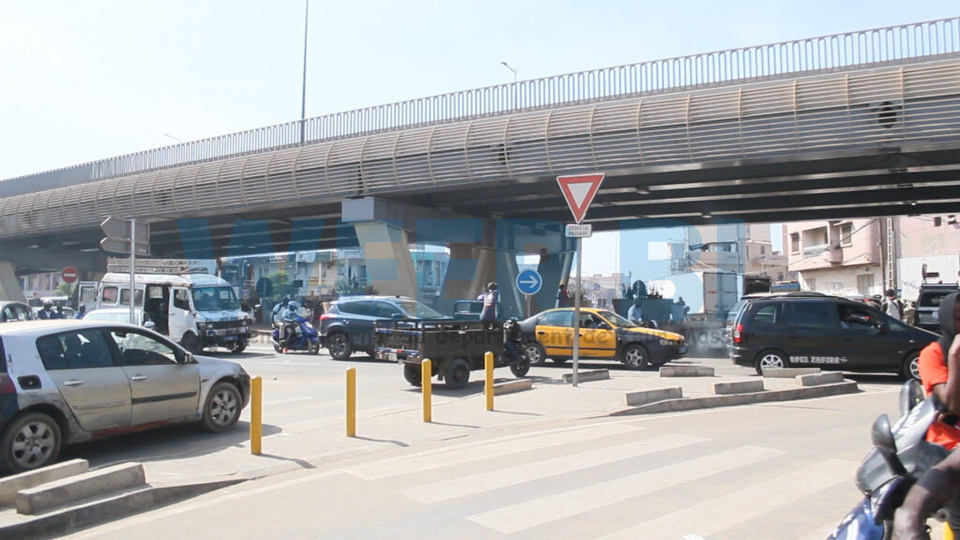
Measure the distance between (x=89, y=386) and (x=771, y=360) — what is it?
40.5 feet

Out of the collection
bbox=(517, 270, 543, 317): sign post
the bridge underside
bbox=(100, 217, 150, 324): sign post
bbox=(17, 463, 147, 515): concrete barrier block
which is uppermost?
the bridge underside

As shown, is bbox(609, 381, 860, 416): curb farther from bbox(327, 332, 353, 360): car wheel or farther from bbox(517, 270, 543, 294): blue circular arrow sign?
bbox(327, 332, 353, 360): car wheel

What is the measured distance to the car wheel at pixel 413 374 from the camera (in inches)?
517

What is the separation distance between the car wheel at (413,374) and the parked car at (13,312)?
1461 cm

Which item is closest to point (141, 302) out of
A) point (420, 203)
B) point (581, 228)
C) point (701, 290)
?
point (420, 203)

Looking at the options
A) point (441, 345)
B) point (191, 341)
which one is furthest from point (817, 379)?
point (191, 341)

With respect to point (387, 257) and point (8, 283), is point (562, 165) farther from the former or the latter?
point (8, 283)

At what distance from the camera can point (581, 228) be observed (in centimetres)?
1170

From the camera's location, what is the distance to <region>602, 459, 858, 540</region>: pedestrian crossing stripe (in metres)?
5.12

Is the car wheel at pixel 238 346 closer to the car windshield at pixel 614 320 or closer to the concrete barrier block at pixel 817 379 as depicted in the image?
the car windshield at pixel 614 320

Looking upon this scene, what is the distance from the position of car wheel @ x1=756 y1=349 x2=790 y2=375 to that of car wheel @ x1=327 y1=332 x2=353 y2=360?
1046cm

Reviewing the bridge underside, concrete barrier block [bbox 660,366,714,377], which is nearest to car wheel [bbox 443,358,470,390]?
concrete barrier block [bbox 660,366,714,377]

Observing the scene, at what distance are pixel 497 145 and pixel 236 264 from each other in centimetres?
3973

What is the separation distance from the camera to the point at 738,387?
11508 millimetres
